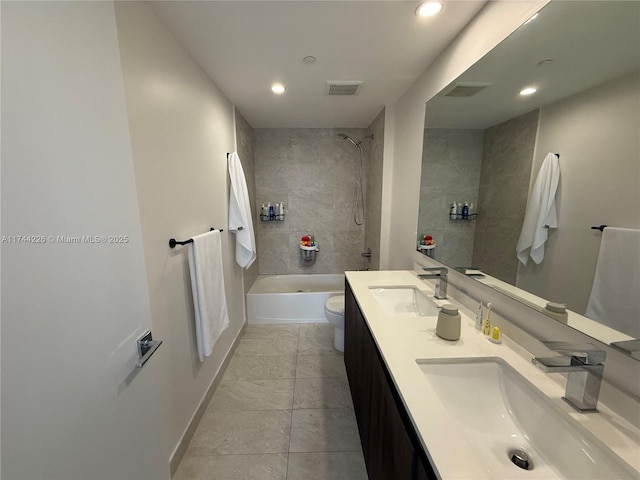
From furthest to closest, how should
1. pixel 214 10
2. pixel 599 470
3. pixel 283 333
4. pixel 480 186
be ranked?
pixel 283 333, pixel 480 186, pixel 214 10, pixel 599 470

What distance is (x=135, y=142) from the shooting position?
43.2 inches

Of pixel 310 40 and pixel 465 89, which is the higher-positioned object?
pixel 310 40

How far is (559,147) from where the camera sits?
93 centimetres

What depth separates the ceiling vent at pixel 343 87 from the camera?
200 cm

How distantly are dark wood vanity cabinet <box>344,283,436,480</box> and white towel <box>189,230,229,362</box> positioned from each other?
99 centimetres

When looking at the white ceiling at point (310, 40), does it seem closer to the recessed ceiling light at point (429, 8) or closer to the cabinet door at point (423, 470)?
the recessed ceiling light at point (429, 8)

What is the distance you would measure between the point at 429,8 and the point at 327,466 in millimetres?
2492

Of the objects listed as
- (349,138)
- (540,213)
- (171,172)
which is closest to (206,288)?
(171,172)

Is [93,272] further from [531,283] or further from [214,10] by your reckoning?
[531,283]

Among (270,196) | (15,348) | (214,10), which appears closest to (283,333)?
(270,196)

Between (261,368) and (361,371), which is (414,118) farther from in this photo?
(261,368)

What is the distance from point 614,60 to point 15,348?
66.2 inches

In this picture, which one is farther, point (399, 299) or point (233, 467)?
point (399, 299)

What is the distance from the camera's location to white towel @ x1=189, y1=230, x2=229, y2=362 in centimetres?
157
